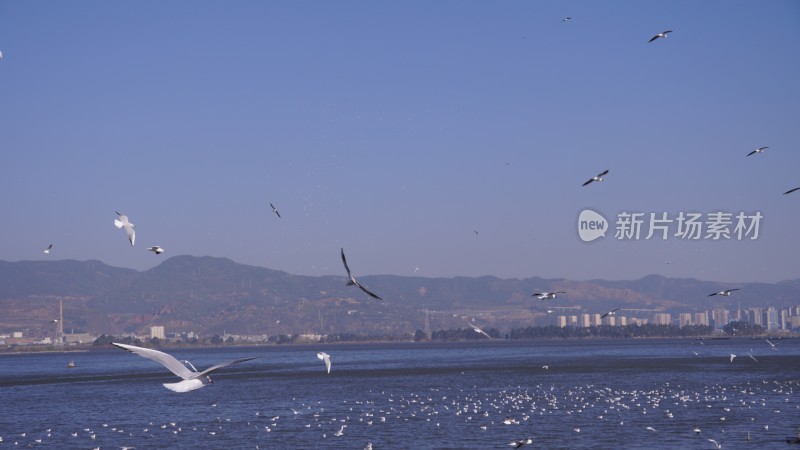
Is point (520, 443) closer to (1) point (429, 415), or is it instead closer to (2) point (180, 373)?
(1) point (429, 415)

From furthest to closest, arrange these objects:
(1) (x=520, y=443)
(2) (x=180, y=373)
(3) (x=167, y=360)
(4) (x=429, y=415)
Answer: (4) (x=429, y=415) → (1) (x=520, y=443) → (2) (x=180, y=373) → (3) (x=167, y=360)

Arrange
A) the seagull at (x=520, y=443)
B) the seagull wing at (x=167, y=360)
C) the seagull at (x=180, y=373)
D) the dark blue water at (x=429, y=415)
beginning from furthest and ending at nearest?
the dark blue water at (x=429, y=415) → the seagull at (x=520, y=443) → the seagull at (x=180, y=373) → the seagull wing at (x=167, y=360)

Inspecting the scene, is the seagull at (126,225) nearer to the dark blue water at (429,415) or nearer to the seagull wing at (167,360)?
the seagull wing at (167,360)

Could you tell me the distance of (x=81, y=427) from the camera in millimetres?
54094

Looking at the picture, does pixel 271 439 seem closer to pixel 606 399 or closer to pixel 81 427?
pixel 81 427

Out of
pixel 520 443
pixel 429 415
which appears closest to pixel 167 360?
pixel 520 443

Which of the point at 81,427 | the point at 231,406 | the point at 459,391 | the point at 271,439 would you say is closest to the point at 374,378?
the point at 459,391

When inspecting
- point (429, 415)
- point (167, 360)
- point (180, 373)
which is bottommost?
point (429, 415)

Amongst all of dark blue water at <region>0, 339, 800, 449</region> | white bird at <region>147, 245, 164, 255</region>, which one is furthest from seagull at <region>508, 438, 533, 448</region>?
white bird at <region>147, 245, 164, 255</region>

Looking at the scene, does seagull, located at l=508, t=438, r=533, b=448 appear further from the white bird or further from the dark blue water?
the white bird

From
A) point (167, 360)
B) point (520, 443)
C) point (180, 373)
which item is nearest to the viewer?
point (167, 360)

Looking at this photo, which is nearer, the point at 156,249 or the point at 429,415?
the point at 156,249

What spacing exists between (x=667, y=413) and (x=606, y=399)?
11.2 m

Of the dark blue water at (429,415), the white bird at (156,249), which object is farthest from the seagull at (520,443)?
the white bird at (156,249)
